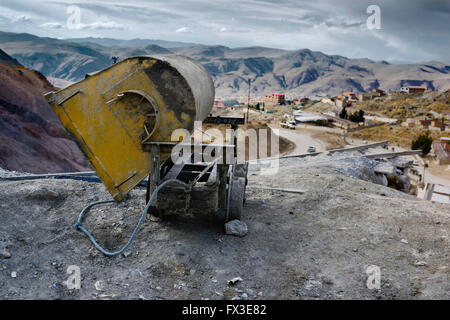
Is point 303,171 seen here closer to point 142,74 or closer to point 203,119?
point 203,119

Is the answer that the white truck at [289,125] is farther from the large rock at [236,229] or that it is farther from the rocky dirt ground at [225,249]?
the large rock at [236,229]

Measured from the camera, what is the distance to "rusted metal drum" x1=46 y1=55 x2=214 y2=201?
17.1 ft

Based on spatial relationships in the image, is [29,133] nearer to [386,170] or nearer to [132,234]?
[132,234]

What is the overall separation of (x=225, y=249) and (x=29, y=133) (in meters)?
18.0

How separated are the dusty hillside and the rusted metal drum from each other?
36.4 feet

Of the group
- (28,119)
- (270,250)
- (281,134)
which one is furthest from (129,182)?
(281,134)

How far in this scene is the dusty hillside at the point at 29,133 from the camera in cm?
1601

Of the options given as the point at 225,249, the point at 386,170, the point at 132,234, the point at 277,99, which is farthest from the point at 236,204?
the point at 277,99

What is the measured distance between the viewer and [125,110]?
17.5 ft

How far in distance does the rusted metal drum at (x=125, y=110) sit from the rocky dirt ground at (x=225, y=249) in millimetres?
1141

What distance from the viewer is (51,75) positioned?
172m

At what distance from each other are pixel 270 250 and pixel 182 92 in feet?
9.55

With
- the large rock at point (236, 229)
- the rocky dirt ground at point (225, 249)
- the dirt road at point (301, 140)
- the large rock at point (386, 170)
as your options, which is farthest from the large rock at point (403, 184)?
the dirt road at point (301, 140)
